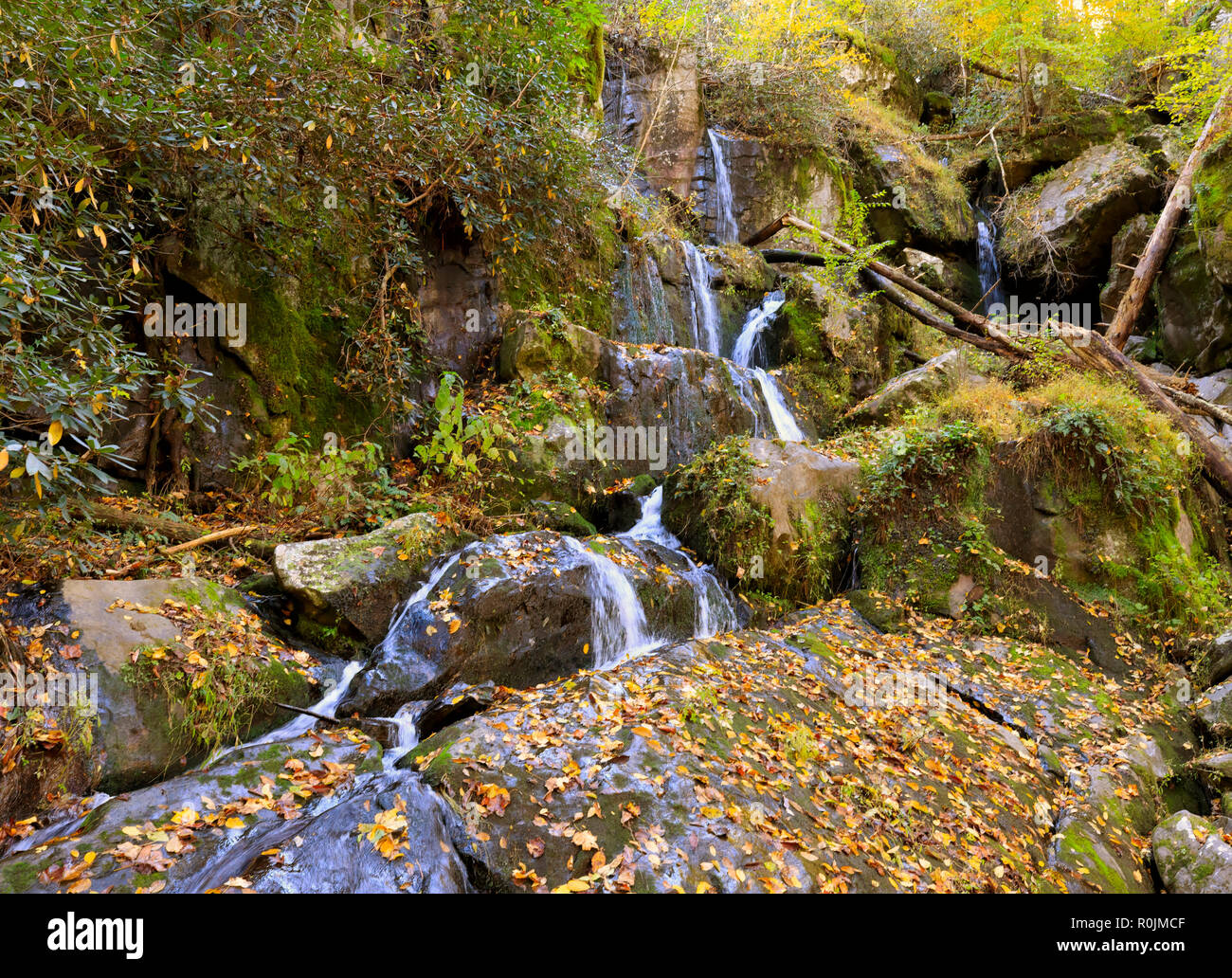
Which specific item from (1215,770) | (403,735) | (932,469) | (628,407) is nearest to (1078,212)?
A: (932,469)

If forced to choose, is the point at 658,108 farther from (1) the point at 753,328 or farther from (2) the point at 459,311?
(2) the point at 459,311

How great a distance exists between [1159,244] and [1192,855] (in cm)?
1157

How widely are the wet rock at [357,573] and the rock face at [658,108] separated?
12891 mm

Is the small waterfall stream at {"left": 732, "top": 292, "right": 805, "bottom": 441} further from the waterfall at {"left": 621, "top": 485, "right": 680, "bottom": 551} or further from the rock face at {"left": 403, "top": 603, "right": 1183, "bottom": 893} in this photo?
the rock face at {"left": 403, "top": 603, "right": 1183, "bottom": 893}

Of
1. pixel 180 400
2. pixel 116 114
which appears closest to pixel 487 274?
pixel 116 114

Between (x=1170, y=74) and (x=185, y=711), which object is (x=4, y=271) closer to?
(x=185, y=711)

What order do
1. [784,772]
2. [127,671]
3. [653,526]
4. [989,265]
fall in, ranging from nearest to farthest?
[127,671] < [784,772] < [653,526] < [989,265]

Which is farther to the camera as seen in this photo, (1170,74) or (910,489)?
(1170,74)

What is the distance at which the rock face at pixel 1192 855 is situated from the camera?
13.9 feet

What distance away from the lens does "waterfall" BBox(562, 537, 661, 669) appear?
6.29 metres

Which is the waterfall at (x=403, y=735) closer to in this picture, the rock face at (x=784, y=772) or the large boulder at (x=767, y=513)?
the rock face at (x=784, y=772)

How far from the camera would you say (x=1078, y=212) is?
14383mm

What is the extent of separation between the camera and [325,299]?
816cm
